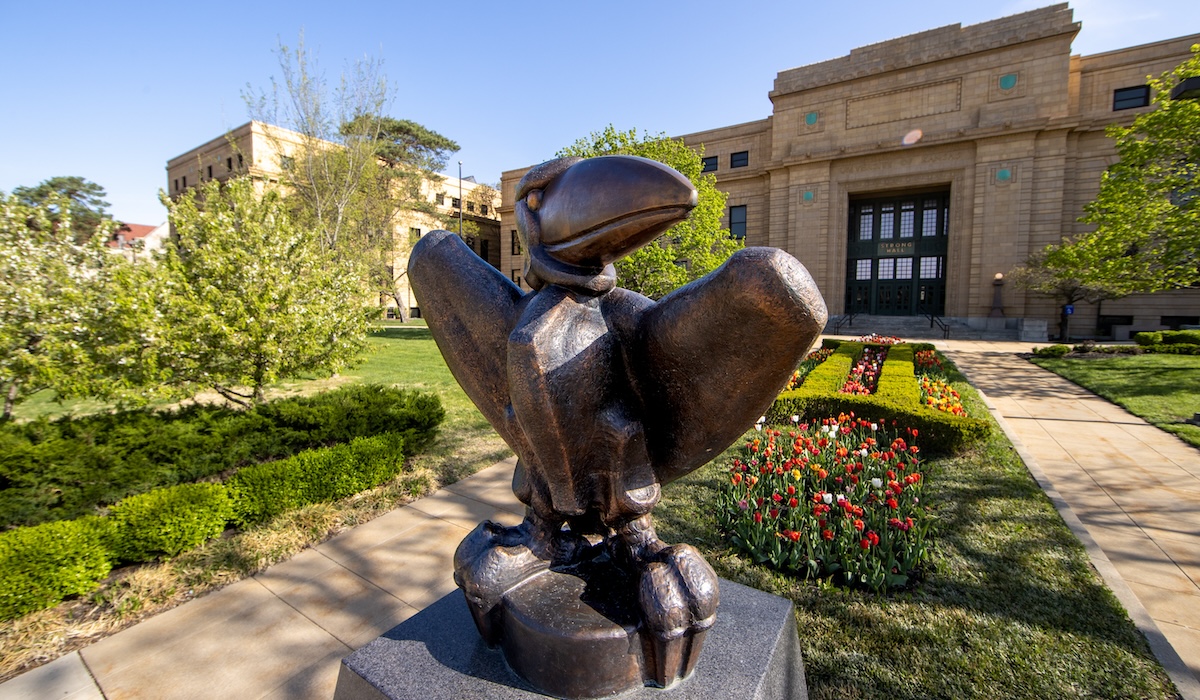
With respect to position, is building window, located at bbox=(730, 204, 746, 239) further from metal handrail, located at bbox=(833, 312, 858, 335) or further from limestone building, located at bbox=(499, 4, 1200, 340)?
metal handrail, located at bbox=(833, 312, 858, 335)

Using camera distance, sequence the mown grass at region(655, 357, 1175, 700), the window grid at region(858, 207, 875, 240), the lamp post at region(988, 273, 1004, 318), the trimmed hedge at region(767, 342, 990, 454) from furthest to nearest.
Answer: the window grid at region(858, 207, 875, 240), the lamp post at region(988, 273, 1004, 318), the trimmed hedge at region(767, 342, 990, 454), the mown grass at region(655, 357, 1175, 700)

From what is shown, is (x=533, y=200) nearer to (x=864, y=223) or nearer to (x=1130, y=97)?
(x=864, y=223)

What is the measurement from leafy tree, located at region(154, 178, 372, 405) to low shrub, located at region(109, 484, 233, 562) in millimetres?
2338

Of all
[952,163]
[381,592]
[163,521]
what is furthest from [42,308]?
[952,163]

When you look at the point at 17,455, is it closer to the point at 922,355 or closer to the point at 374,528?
the point at 374,528

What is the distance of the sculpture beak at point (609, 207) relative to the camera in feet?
6.03

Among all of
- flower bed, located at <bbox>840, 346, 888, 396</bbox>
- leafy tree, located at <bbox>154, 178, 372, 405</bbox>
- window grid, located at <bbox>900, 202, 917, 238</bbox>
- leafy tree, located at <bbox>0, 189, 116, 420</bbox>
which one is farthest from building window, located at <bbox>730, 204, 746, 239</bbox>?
leafy tree, located at <bbox>0, 189, 116, 420</bbox>

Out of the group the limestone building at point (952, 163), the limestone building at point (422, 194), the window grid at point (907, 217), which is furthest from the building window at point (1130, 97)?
the limestone building at point (422, 194)

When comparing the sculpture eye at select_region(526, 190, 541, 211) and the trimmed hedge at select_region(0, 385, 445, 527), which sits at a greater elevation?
the sculpture eye at select_region(526, 190, 541, 211)

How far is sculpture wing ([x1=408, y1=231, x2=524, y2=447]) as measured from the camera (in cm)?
229

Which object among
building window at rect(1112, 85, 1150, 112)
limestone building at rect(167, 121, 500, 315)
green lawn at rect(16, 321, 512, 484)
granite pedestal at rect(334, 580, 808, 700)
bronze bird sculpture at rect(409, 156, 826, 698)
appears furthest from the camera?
limestone building at rect(167, 121, 500, 315)

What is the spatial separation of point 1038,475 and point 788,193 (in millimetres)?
27780

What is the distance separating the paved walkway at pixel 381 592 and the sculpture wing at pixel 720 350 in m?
2.84

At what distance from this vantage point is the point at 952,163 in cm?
2723
